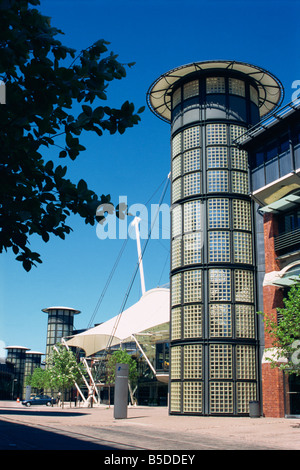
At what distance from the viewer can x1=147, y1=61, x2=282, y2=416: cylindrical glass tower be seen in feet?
109

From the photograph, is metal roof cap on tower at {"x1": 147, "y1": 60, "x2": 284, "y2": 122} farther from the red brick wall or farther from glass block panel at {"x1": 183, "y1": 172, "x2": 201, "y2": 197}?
the red brick wall

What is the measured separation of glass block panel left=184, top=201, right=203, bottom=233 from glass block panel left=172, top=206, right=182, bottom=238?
0.63m

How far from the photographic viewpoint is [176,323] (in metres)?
35.9

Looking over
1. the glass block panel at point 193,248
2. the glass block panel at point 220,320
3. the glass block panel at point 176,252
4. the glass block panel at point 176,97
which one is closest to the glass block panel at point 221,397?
the glass block panel at point 220,320

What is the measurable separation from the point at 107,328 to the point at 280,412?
127ft

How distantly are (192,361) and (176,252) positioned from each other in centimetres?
782

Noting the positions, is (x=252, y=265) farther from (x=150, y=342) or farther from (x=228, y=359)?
(x=150, y=342)

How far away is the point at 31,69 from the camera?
602 cm

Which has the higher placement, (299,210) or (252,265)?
(299,210)

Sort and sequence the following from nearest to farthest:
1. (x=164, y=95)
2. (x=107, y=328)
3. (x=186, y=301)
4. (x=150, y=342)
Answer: (x=186, y=301) → (x=164, y=95) → (x=150, y=342) → (x=107, y=328)

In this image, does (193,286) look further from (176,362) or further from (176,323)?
(176,362)

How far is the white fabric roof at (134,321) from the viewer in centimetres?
6178

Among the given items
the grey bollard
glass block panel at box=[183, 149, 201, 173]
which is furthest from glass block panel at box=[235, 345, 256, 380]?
glass block panel at box=[183, 149, 201, 173]
